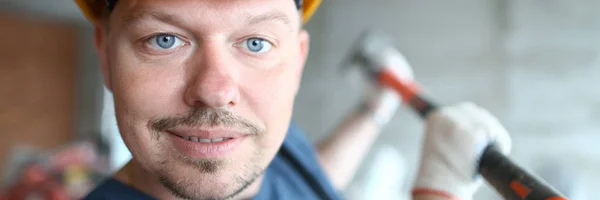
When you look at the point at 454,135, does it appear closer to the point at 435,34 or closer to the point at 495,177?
the point at 495,177

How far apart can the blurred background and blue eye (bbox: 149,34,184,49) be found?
1.71ft

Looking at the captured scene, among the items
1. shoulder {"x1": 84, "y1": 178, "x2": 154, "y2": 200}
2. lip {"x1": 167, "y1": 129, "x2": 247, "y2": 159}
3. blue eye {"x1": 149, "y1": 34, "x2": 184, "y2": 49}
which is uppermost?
blue eye {"x1": 149, "y1": 34, "x2": 184, "y2": 49}

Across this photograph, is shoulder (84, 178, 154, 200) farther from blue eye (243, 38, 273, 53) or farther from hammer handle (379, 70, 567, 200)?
hammer handle (379, 70, 567, 200)

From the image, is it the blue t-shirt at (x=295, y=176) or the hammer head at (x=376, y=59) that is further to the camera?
the hammer head at (x=376, y=59)

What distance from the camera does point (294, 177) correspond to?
107 centimetres

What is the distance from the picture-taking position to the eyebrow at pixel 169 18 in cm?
69

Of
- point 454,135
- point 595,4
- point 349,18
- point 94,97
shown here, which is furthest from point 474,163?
point 94,97

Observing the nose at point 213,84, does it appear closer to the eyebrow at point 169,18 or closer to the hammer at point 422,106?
the eyebrow at point 169,18

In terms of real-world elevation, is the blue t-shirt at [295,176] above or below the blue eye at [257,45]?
below

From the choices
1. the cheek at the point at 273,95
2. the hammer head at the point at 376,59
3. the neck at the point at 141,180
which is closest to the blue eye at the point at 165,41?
the cheek at the point at 273,95

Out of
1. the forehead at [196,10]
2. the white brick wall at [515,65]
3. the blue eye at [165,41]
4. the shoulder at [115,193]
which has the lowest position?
the shoulder at [115,193]

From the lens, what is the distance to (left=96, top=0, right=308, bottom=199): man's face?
69cm

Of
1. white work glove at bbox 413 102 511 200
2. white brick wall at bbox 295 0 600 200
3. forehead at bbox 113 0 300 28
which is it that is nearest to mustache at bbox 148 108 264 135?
forehead at bbox 113 0 300 28

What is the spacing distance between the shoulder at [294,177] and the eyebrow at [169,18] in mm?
346
